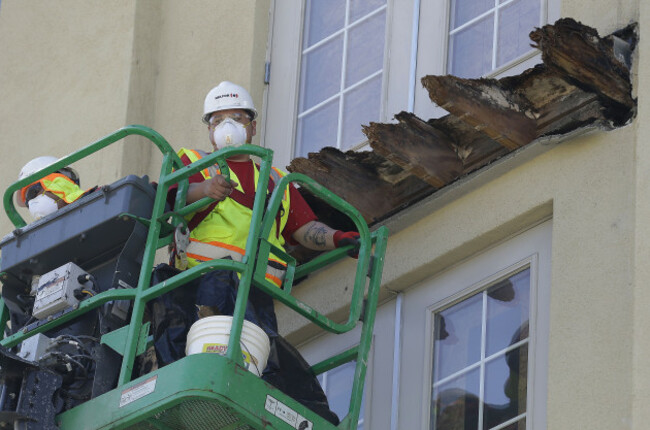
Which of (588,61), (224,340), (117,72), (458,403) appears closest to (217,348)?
(224,340)

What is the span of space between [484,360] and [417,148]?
1.26 m

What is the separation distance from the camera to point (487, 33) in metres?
10.9

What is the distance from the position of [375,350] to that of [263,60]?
271 cm

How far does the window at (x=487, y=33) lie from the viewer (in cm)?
1067

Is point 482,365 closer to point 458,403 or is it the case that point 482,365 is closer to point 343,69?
point 458,403

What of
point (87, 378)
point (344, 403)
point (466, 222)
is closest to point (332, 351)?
point (344, 403)

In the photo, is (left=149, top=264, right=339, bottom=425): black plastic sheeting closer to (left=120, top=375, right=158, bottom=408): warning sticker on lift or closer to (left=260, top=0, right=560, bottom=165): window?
(left=120, top=375, right=158, bottom=408): warning sticker on lift

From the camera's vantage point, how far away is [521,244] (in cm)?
1006

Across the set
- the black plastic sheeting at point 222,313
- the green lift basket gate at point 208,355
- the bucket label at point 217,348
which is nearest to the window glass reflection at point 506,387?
the green lift basket gate at point 208,355

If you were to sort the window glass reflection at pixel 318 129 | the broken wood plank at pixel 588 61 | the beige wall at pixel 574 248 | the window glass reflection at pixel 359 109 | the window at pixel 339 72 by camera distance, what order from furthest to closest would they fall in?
the window glass reflection at pixel 318 129 < the window at pixel 339 72 < the window glass reflection at pixel 359 109 < the broken wood plank at pixel 588 61 < the beige wall at pixel 574 248

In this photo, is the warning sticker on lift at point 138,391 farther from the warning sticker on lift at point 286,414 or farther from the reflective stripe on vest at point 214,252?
the reflective stripe on vest at point 214,252

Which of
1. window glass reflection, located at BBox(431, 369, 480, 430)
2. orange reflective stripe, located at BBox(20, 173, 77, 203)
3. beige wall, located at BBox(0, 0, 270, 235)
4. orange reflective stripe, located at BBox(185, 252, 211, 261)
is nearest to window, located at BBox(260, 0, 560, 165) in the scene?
beige wall, located at BBox(0, 0, 270, 235)

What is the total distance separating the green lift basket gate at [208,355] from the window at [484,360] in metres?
0.73

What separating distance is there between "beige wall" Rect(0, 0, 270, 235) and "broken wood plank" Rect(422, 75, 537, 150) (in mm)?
2703
